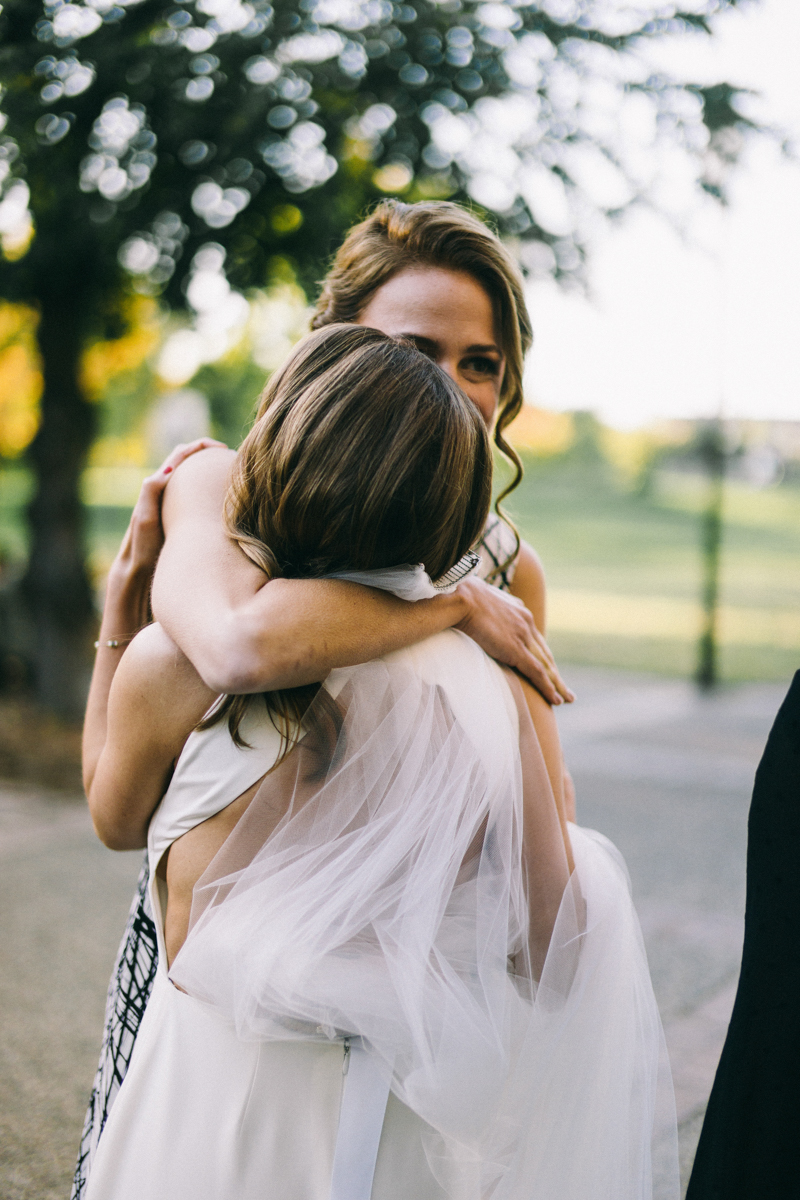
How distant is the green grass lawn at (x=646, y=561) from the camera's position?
54.7ft

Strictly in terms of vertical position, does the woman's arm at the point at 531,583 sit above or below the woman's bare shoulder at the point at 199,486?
below

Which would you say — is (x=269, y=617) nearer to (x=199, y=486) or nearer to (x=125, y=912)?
(x=199, y=486)

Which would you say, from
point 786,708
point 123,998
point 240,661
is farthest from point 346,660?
point 123,998

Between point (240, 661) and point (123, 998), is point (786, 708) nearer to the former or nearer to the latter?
point (240, 661)

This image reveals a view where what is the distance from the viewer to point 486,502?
145 centimetres

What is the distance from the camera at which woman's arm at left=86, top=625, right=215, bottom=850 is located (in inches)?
58.5

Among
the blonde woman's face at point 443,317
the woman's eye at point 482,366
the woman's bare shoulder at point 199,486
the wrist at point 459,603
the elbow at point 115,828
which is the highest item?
the blonde woman's face at point 443,317

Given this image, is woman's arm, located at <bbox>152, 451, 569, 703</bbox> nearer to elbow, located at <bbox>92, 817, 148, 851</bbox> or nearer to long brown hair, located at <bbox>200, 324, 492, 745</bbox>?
long brown hair, located at <bbox>200, 324, 492, 745</bbox>

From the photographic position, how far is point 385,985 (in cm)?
138

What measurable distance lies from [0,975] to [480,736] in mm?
3403

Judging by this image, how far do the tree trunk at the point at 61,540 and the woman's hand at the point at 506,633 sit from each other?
6.82 m

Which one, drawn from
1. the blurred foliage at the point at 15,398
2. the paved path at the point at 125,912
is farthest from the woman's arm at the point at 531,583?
the blurred foliage at the point at 15,398

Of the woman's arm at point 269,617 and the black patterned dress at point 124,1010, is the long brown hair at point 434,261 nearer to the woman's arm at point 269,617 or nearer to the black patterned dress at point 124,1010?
the woman's arm at point 269,617

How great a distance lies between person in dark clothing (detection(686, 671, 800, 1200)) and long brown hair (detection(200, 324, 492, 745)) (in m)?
0.51
